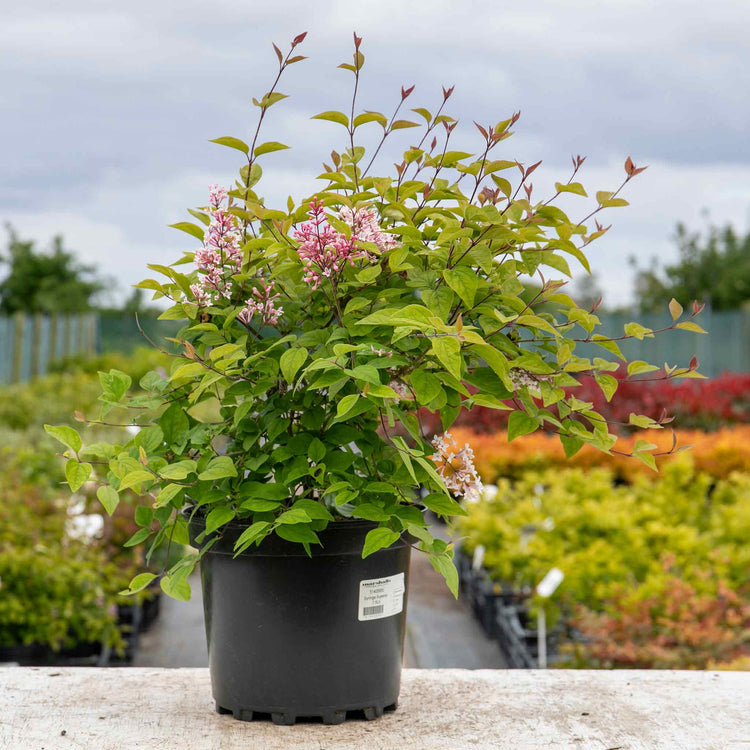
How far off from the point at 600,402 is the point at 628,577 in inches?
213

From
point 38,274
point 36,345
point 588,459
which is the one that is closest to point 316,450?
point 588,459

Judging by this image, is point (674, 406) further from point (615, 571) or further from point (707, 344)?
point (707, 344)

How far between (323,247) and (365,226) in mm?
77

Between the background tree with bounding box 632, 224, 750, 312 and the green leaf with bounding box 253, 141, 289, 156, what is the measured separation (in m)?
28.4

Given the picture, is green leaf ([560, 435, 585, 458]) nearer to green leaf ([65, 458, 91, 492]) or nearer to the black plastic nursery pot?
the black plastic nursery pot

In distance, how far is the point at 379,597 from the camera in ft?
4.95

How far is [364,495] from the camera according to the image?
139 cm

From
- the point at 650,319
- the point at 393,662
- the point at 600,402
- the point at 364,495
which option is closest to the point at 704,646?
the point at 393,662

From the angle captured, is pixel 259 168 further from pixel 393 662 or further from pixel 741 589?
pixel 741 589

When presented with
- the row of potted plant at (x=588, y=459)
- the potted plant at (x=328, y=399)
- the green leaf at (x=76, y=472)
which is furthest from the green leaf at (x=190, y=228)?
the row of potted plant at (x=588, y=459)

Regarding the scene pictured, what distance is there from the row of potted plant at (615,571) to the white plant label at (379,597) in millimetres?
1882

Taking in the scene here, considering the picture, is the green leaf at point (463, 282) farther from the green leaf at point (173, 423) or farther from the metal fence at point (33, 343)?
the metal fence at point (33, 343)

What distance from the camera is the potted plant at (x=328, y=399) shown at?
1314 mm

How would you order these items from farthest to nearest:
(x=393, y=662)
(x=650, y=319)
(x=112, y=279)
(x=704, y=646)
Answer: (x=112, y=279)
(x=650, y=319)
(x=704, y=646)
(x=393, y=662)
